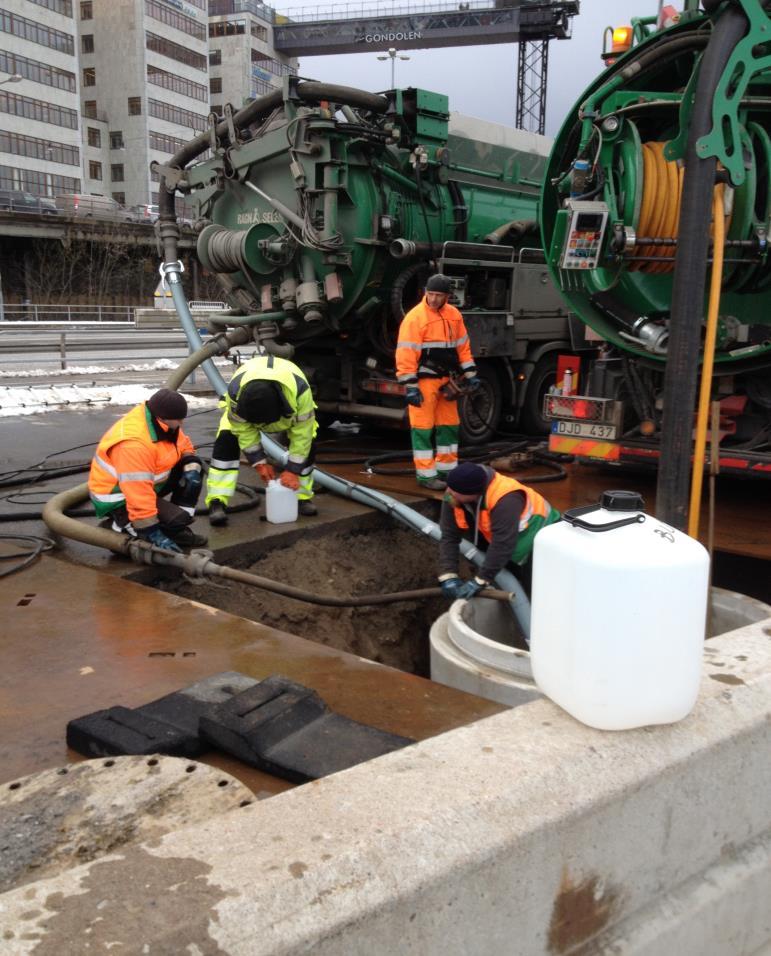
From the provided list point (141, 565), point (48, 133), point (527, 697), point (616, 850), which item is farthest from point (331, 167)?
point (48, 133)

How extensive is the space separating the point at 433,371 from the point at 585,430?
145 cm

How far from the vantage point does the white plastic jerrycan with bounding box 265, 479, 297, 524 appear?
550 centimetres

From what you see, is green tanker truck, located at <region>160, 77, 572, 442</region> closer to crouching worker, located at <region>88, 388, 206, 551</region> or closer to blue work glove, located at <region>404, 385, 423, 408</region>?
blue work glove, located at <region>404, 385, 423, 408</region>

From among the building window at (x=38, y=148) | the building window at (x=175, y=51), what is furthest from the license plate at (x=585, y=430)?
the building window at (x=175, y=51)

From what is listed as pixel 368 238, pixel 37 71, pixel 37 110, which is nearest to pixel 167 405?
pixel 368 238

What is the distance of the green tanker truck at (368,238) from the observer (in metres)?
7.13

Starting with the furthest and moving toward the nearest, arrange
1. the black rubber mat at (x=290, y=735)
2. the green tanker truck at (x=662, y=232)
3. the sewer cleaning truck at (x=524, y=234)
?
1. the sewer cleaning truck at (x=524, y=234)
2. the green tanker truck at (x=662, y=232)
3. the black rubber mat at (x=290, y=735)

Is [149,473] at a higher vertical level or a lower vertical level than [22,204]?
lower

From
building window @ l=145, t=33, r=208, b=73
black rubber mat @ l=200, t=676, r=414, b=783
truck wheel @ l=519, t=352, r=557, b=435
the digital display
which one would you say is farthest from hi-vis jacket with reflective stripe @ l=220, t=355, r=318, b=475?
building window @ l=145, t=33, r=208, b=73

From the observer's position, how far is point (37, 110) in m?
48.6

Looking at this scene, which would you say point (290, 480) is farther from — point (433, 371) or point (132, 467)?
point (433, 371)

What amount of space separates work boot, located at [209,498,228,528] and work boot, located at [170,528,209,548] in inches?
17.8

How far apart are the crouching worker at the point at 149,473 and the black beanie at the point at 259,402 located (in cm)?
46

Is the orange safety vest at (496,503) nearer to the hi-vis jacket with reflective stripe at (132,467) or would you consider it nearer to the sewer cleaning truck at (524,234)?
the sewer cleaning truck at (524,234)
